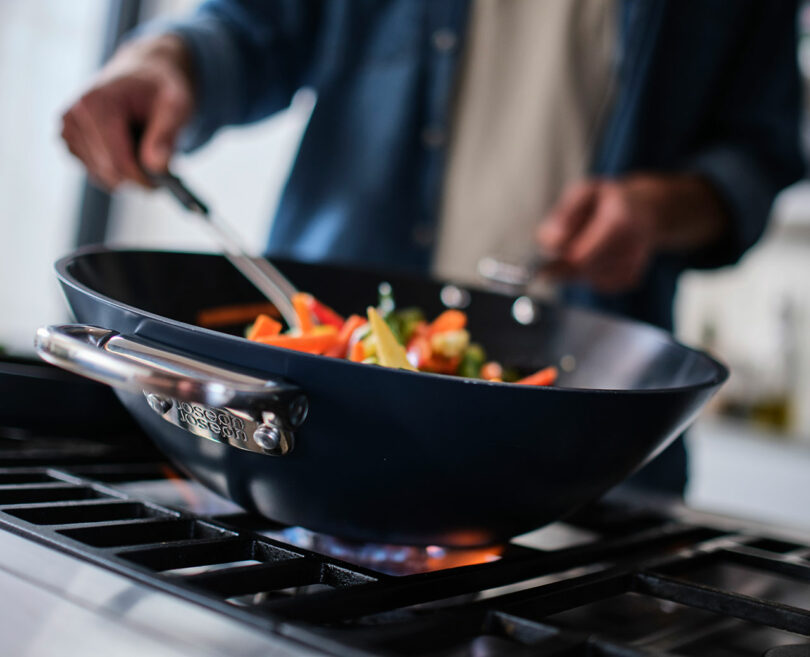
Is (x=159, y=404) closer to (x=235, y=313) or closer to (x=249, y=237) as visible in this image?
(x=235, y=313)

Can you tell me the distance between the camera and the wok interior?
0.64 metres

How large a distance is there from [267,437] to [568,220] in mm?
682

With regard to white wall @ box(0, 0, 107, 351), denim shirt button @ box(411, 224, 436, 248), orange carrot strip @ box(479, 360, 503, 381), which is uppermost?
white wall @ box(0, 0, 107, 351)

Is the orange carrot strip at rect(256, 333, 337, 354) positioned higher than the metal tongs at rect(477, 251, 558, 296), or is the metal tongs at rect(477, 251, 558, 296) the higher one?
the metal tongs at rect(477, 251, 558, 296)

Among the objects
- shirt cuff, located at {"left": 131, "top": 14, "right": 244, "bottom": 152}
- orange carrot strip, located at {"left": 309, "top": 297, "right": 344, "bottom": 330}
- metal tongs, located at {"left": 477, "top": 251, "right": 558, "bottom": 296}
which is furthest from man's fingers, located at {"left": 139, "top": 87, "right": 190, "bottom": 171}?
metal tongs, located at {"left": 477, "top": 251, "right": 558, "bottom": 296}

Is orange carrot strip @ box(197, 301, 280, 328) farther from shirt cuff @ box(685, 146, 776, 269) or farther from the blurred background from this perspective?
the blurred background

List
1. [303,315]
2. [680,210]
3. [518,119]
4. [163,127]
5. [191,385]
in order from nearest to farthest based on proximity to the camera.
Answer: [191,385], [303,315], [163,127], [680,210], [518,119]

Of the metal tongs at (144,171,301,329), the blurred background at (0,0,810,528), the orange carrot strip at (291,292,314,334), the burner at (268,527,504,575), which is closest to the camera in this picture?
the burner at (268,527,504,575)

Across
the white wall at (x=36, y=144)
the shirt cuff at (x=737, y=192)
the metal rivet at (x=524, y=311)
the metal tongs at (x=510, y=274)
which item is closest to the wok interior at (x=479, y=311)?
the metal rivet at (x=524, y=311)

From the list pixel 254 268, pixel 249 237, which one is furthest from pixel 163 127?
pixel 249 237

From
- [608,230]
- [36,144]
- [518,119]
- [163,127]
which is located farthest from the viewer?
[36,144]

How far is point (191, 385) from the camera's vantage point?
1.19 ft

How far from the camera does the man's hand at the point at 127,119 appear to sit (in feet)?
2.69

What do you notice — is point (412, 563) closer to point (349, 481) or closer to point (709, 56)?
point (349, 481)
